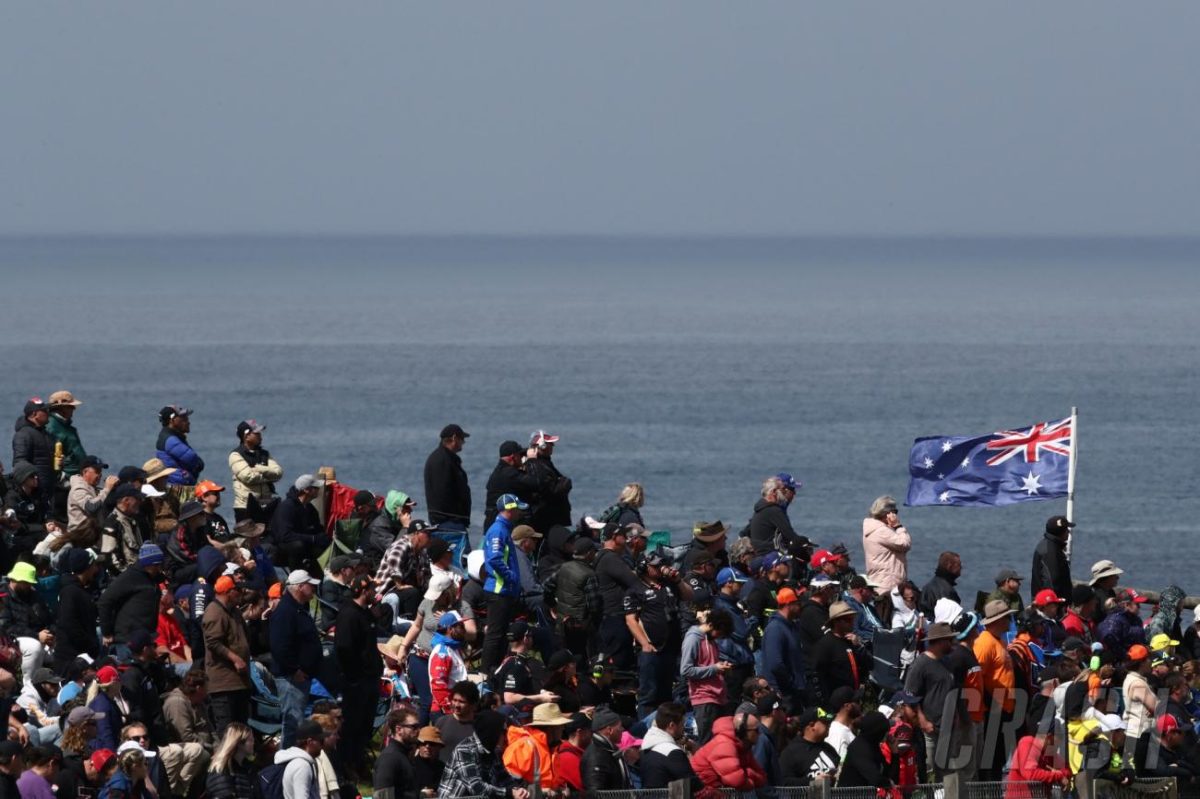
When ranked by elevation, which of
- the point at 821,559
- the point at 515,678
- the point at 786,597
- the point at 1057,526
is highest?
the point at 1057,526

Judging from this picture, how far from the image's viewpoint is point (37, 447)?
21.2 m

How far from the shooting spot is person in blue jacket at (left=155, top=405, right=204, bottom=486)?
69.5 feet

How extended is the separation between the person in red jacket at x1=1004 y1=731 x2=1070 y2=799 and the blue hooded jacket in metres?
4.61

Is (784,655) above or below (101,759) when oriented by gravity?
above

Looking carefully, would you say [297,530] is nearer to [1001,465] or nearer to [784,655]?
[784,655]

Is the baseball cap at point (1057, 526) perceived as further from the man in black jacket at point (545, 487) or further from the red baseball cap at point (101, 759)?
the red baseball cap at point (101, 759)

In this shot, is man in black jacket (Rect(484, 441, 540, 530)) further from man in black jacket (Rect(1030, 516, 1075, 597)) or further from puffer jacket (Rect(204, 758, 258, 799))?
puffer jacket (Rect(204, 758, 258, 799))

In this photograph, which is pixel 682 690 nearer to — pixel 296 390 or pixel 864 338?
pixel 296 390

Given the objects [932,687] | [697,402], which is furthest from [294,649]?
[697,402]

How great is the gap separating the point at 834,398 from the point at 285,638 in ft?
354

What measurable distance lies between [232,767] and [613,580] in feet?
15.9

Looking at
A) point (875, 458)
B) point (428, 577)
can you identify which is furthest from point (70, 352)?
point (428, 577)

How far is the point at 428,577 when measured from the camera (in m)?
A: 18.8

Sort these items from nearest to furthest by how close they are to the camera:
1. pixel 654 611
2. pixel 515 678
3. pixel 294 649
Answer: pixel 294 649 → pixel 515 678 → pixel 654 611
